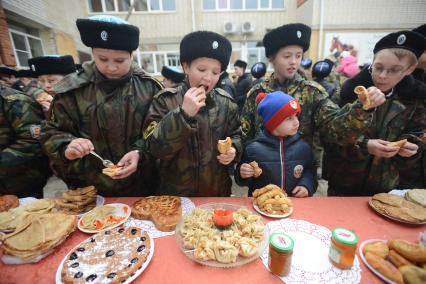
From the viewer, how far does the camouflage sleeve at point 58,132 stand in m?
1.72

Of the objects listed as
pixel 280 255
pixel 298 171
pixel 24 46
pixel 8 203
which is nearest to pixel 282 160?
pixel 298 171

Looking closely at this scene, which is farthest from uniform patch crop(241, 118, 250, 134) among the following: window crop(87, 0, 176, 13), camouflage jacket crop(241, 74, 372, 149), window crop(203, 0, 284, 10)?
window crop(87, 0, 176, 13)

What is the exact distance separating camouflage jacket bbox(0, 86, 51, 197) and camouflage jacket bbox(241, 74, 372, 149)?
6.92ft

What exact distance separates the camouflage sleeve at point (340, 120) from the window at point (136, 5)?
14669mm

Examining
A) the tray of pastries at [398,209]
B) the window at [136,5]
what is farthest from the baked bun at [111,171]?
the window at [136,5]

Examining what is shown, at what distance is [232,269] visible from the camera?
43.8 inches

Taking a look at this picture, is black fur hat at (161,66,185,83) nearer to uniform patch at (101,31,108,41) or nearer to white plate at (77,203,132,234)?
uniform patch at (101,31,108,41)

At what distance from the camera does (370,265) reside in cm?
109

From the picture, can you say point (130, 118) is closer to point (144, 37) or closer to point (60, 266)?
point (60, 266)

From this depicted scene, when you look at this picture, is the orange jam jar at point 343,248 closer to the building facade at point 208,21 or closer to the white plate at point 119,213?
the white plate at point 119,213

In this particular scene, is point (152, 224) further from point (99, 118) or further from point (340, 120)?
point (340, 120)

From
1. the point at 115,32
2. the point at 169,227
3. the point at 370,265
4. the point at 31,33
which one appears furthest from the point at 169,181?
the point at 31,33

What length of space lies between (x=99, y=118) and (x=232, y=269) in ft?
5.18

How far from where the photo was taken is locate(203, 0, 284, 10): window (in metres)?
14.1
